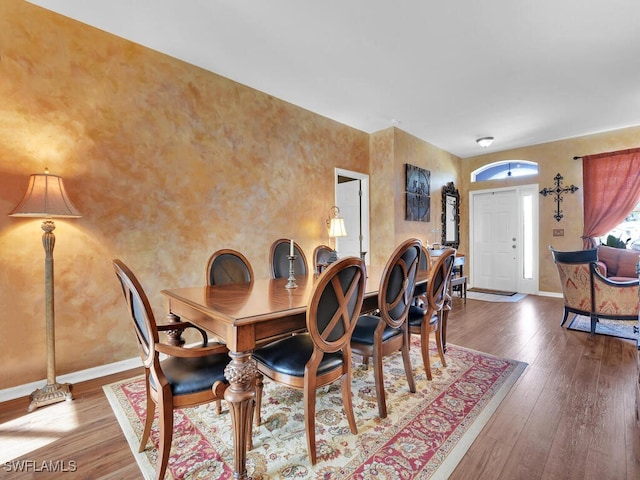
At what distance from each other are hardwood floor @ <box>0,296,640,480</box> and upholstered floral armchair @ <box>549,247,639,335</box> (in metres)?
0.59

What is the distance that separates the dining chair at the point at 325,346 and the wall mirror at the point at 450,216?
4906 mm

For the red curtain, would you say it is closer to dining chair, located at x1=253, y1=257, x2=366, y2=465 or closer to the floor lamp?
dining chair, located at x1=253, y1=257, x2=366, y2=465

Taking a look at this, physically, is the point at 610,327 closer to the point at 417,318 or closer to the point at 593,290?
the point at 593,290

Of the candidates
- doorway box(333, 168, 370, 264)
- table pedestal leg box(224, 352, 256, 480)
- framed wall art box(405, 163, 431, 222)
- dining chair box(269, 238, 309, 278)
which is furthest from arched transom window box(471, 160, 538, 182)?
table pedestal leg box(224, 352, 256, 480)

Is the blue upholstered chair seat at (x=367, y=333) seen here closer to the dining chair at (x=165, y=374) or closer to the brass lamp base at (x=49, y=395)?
the dining chair at (x=165, y=374)

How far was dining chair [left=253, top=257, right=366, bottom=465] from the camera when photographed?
4.76 ft

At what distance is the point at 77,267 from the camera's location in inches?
94.4

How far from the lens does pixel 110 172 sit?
2.52 m

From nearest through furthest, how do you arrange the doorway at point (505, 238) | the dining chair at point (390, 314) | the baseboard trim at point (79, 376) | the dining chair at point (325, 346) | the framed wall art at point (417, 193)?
the dining chair at point (325, 346)
the dining chair at point (390, 314)
the baseboard trim at point (79, 376)
the framed wall art at point (417, 193)
the doorway at point (505, 238)

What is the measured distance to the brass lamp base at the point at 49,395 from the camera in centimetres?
204

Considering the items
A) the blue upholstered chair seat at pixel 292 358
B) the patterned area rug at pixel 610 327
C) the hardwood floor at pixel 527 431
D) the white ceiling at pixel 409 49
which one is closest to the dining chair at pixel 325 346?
the blue upholstered chair seat at pixel 292 358

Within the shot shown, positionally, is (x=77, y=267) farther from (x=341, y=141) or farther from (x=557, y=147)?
(x=557, y=147)

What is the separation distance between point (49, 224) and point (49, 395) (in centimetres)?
119

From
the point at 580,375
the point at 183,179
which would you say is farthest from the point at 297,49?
the point at 580,375
